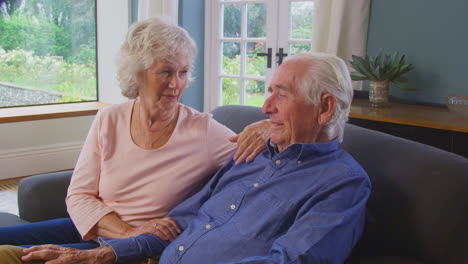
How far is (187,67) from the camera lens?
1.82 meters

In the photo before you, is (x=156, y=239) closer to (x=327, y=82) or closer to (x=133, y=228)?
(x=133, y=228)

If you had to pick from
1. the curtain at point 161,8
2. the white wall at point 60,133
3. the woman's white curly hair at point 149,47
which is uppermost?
the curtain at point 161,8

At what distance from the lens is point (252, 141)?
64.6 inches

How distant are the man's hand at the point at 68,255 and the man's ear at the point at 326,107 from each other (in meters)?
0.74

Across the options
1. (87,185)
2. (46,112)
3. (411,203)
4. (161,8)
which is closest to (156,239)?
(87,185)

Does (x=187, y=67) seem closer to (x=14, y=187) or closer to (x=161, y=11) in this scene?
(x=161, y=11)

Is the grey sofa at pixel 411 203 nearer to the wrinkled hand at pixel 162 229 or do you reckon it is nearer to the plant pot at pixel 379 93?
the wrinkled hand at pixel 162 229

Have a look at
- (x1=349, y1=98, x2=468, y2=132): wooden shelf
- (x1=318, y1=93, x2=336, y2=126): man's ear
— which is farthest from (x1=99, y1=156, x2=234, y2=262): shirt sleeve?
(x1=349, y1=98, x2=468, y2=132): wooden shelf

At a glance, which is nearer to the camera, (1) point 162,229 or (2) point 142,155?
(1) point 162,229

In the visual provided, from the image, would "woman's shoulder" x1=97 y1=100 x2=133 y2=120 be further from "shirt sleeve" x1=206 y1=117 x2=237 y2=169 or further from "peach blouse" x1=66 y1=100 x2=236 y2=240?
"shirt sleeve" x1=206 y1=117 x2=237 y2=169

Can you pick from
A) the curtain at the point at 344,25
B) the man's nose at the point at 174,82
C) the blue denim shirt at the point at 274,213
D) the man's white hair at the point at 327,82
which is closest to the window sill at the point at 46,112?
the curtain at the point at 344,25

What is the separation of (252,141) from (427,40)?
1.81 meters

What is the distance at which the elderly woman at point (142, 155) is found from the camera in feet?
5.65

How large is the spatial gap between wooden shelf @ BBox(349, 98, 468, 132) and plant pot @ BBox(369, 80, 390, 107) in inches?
1.6
